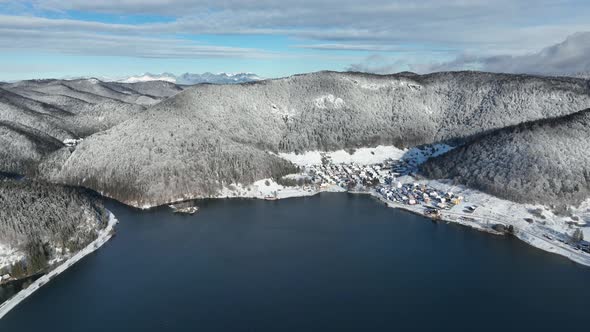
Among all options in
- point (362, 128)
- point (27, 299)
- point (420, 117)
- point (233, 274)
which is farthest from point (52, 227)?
point (420, 117)

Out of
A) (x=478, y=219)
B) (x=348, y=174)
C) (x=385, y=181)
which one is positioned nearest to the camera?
(x=478, y=219)

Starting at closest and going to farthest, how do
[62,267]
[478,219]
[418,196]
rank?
1. [62,267]
2. [478,219]
3. [418,196]

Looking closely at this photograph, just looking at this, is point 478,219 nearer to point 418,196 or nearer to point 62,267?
point 418,196

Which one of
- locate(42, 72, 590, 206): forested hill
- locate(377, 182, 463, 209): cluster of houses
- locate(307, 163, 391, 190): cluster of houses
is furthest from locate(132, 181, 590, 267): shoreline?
locate(42, 72, 590, 206): forested hill

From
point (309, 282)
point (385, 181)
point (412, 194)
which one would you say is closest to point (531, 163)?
point (412, 194)

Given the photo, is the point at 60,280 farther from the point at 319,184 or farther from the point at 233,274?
the point at 319,184

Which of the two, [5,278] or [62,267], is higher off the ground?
[5,278]

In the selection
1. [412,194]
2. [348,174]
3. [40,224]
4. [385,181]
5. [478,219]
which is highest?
[40,224]
